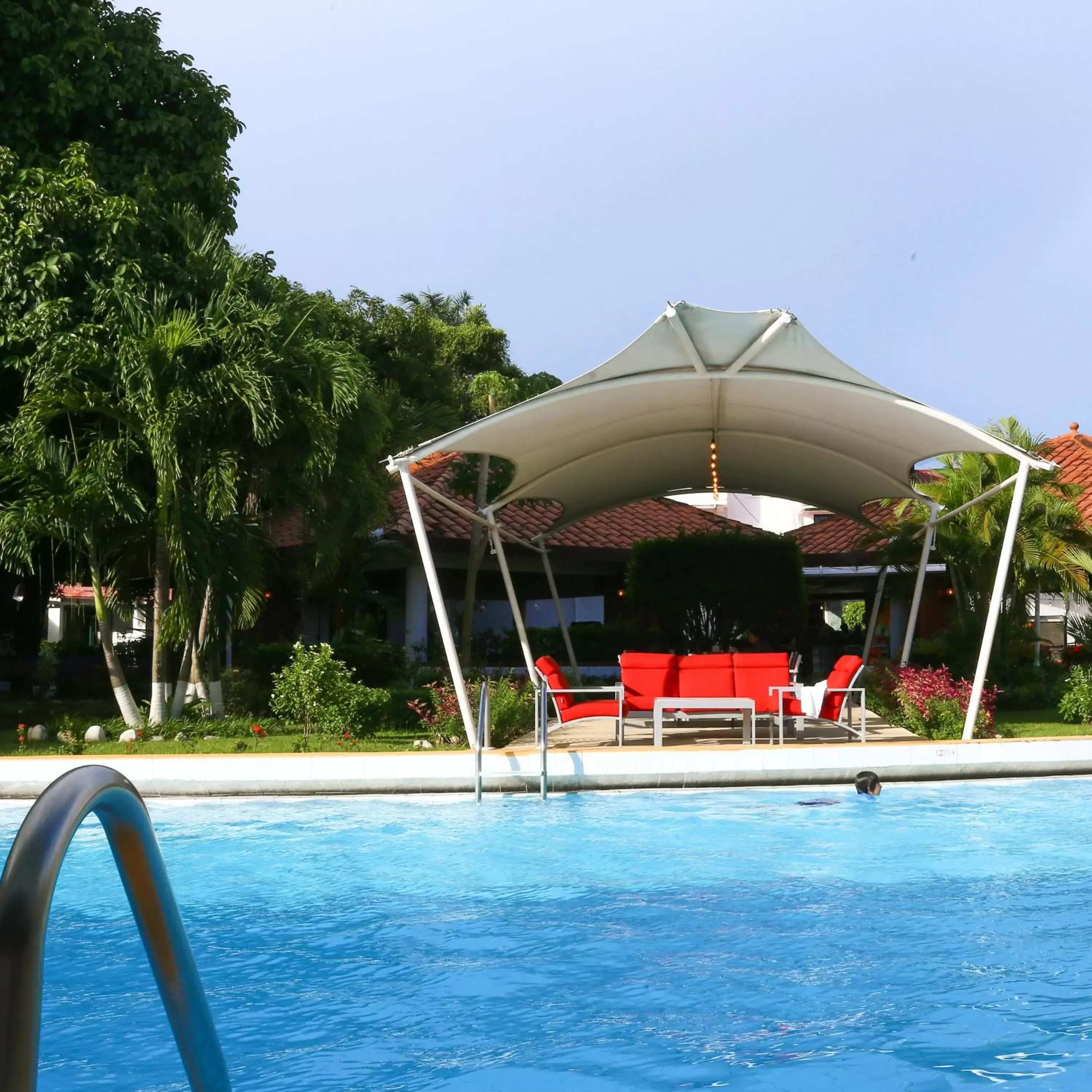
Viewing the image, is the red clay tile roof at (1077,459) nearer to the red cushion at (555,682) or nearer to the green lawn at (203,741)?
the red cushion at (555,682)

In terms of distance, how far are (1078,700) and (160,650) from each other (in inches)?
489

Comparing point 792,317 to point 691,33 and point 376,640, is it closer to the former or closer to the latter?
point 691,33

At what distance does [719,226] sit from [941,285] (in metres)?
3.86

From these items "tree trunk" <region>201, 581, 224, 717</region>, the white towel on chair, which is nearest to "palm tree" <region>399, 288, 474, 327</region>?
"tree trunk" <region>201, 581, 224, 717</region>

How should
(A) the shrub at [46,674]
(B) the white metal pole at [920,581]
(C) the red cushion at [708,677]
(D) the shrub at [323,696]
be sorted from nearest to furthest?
(C) the red cushion at [708,677] → (D) the shrub at [323,696] → (B) the white metal pole at [920,581] → (A) the shrub at [46,674]

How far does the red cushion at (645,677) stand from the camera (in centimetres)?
1423

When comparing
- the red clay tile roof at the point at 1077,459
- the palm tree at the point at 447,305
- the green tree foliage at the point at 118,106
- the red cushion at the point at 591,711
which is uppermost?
the palm tree at the point at 447,305

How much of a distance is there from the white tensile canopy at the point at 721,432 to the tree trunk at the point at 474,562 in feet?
9.08

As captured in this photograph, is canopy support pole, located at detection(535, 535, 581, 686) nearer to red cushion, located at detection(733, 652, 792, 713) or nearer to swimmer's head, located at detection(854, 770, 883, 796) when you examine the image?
red cushion, located at detection(733, 652, 792, 713)

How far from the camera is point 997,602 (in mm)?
13258

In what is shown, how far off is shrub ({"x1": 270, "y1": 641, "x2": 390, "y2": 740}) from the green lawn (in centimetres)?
23

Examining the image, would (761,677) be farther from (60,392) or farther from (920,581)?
(60,392)

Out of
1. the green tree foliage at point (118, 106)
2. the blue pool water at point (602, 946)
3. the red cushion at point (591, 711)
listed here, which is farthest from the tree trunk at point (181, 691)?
the green tree foliage at point (118, 106)

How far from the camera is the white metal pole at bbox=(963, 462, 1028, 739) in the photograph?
13172mm
